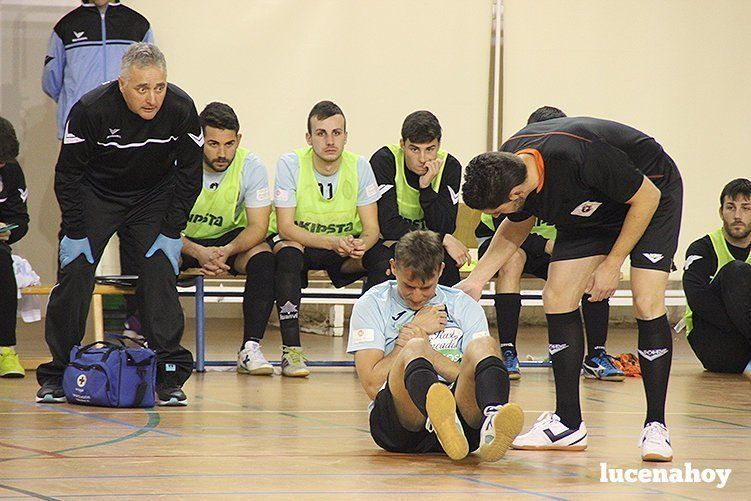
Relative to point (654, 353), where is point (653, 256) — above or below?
above

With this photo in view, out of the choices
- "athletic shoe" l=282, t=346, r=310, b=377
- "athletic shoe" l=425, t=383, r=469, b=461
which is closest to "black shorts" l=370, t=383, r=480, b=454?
"athletic shoe" l=425, t=383, r=469, b=461

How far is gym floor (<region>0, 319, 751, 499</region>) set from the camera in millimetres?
2734

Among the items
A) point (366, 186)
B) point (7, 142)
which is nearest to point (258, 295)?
point (366, 186)

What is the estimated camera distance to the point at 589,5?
8.45 metres

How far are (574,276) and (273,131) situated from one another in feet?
15.5

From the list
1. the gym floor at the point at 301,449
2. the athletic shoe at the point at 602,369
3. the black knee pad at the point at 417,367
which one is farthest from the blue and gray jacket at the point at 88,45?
the black knee pad at the point at 417,367

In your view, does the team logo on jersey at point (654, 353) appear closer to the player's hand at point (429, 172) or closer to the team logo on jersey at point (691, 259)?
the player's hand at point (429, 172)

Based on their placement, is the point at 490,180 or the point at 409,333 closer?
the point at 490,180

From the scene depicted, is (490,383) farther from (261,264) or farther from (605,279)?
(261,264)

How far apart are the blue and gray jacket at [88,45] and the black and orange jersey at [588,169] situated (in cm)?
389

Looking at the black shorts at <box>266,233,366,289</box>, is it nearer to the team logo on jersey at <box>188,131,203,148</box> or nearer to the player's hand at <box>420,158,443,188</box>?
the player's hand at <box>420,158,443,188</box>

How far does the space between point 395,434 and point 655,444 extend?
755 mm

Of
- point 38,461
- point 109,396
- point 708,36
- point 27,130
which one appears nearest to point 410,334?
point 38,461

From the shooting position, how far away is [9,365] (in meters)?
5.23
